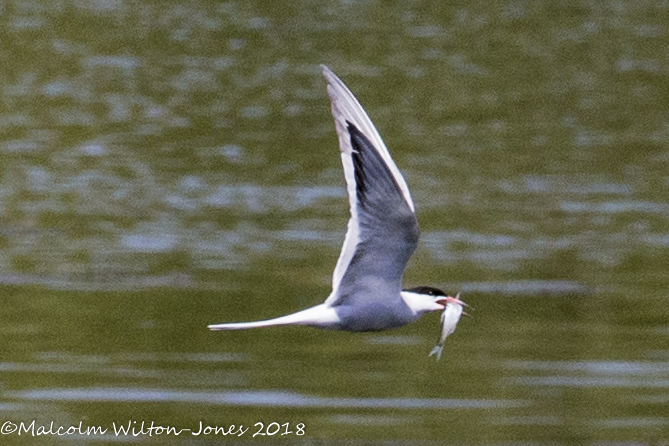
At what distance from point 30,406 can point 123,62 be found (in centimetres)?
1195

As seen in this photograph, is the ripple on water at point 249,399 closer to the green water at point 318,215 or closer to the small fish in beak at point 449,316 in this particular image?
→ the green water at point 318,215

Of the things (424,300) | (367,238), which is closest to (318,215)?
(424,300)

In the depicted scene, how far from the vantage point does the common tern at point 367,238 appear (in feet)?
25.5

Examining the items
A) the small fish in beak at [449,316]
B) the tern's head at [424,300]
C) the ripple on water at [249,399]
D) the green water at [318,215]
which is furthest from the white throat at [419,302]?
the ripple on water at [249,399]

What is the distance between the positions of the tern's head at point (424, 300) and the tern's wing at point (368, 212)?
0.20 m

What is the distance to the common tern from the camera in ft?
25.5

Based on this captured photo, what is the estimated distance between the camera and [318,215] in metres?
15.6

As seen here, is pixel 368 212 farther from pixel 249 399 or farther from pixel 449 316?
pixel 249 399

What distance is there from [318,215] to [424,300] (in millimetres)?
7196

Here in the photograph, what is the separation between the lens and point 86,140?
1830cm

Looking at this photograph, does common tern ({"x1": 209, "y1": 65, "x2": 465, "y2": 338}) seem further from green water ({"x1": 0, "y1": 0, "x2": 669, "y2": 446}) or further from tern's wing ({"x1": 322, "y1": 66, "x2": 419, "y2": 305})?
green water ({"x1": 0, "y1": 0, "x2": 669, "y2": 446})

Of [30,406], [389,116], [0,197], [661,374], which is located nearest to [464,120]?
[389,116]

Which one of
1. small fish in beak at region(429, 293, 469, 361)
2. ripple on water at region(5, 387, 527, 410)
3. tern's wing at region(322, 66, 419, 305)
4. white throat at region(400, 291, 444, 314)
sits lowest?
ripple on water at region(5, 387, 527, 410)

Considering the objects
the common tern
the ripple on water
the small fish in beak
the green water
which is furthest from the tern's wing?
the ripple on water
